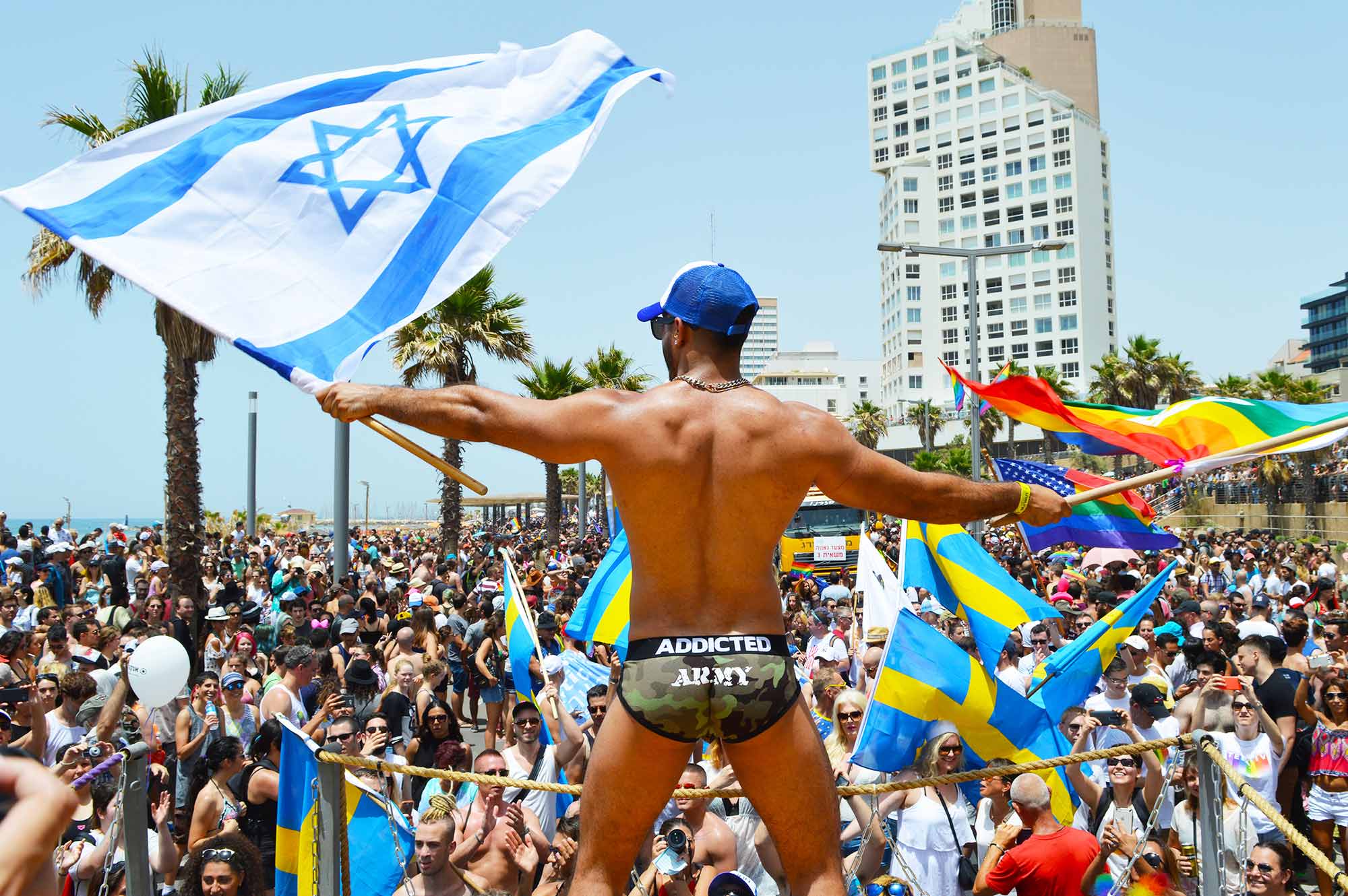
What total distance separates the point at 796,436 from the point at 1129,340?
50.1 meters

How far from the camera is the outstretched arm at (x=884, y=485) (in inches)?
133

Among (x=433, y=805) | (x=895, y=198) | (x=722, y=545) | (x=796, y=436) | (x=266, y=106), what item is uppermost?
(x=895, y=198)

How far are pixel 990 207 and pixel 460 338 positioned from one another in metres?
80.7

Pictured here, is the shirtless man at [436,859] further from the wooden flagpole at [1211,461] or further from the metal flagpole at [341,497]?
the metal flagpole at [341,497]

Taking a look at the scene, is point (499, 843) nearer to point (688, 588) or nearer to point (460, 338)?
point (688, 588)

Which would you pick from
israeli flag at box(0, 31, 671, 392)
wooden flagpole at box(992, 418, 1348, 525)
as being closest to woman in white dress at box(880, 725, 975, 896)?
wooden flagpole at box(992, 418, 1348, 525)

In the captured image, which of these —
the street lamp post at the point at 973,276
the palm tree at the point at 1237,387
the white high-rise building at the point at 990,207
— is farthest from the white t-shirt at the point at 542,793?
the white high-rise building at the point at 990,207

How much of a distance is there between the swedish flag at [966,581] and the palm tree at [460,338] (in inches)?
608

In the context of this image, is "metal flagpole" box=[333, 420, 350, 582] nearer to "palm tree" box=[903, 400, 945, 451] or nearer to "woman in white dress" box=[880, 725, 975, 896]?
"woman in white dress" box=[880, 725, 975, 896]

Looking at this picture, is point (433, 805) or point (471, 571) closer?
point (433, 805)

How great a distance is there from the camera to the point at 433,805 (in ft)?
18.3

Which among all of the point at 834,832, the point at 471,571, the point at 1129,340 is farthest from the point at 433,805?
the point at 1129,340

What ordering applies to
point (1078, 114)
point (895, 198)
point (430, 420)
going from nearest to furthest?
point (430, 420)
point (1078, 114)
point (895, 198)

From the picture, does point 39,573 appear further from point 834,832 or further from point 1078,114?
point 1078,114
